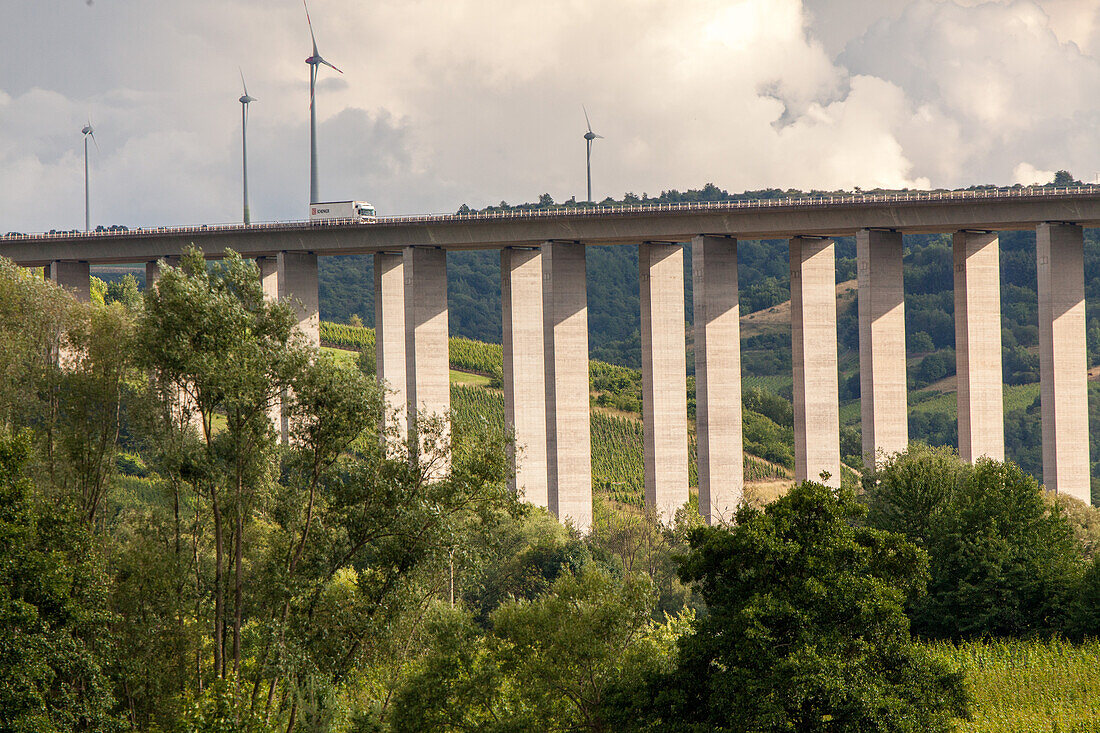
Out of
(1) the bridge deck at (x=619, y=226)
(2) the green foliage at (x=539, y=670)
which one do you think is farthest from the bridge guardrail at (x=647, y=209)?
(2) the green foliage at (x=539, y=670)

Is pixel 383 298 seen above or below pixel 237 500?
above

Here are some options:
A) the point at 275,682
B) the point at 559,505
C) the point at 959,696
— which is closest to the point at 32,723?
the point at 275,682

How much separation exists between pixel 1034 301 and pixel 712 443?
131m

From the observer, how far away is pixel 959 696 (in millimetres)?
26719

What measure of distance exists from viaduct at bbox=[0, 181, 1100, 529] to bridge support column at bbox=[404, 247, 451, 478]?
11 cm

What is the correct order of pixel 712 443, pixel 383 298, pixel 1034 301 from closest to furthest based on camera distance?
1. pixel 712 443
2. pixel 383 298
3. pixel 1034 301

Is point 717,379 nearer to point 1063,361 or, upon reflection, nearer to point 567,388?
point 567,388

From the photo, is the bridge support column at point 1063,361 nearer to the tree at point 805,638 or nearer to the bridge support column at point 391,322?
the bridge support column at point 391,322

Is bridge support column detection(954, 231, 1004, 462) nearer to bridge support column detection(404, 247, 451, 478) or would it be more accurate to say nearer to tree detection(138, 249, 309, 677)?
bridge support column detection(404, 247, 451, 478)

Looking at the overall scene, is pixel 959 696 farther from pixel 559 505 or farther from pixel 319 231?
pixel 319 231

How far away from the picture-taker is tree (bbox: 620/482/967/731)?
25.3m

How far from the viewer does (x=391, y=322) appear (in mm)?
78438

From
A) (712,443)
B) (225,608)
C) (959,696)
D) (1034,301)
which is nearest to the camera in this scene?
(959,696)

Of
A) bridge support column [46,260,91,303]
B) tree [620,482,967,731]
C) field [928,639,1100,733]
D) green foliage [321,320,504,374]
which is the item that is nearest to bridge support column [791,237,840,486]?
field [928,639,1100,733]
